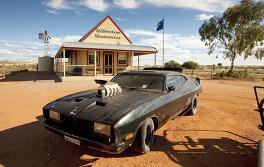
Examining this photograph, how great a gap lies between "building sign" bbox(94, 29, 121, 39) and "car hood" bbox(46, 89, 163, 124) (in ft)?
58.2

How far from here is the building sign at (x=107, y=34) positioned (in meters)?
21.2

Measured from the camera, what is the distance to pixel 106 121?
3.14 m

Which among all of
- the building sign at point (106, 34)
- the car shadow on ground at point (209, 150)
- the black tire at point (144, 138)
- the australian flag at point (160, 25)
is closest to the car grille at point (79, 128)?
the black tire at point (144, 138)

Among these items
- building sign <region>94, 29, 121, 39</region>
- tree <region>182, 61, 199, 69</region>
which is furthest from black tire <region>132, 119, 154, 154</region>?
tree <region>182, 61, 199, 69</region>

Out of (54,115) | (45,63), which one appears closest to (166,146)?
(54,115)

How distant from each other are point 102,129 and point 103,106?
1.76 feet

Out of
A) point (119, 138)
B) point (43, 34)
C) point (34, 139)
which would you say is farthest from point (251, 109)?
point (43, 34)

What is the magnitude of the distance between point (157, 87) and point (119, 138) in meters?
1.92

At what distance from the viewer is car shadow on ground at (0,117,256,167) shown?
367 centimetres

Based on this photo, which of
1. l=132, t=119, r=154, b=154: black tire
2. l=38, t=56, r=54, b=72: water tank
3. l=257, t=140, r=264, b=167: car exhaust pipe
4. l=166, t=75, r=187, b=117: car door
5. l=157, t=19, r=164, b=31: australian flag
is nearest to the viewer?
l=257, t=140, r=264, b=167: car exhaust pipe

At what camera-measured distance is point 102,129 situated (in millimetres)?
3193

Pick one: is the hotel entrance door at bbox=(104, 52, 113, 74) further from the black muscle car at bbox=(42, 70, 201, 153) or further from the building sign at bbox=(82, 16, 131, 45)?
the black muscle car at bbox=(42, 70, 201, 153)

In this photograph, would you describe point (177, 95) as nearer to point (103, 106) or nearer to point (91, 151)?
point (103, 106)

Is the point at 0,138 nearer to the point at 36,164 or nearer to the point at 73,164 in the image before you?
the point at 36,164
